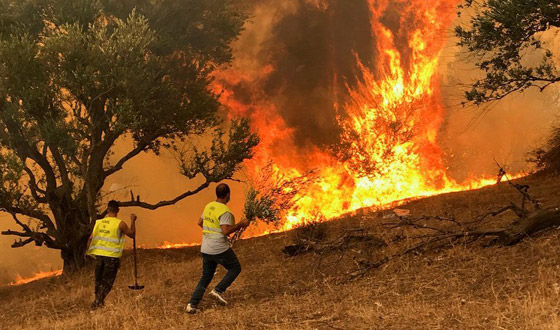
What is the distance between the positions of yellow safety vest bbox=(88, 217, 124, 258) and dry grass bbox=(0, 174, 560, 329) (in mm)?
1198

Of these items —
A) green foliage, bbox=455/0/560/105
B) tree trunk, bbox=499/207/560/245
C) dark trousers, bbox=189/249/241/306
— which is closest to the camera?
dark trousers, bbox=189/249/241/306

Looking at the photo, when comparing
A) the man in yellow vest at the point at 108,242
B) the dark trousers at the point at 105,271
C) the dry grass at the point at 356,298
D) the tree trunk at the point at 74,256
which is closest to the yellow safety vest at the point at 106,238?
the man in yellow vest at the point at 108,242

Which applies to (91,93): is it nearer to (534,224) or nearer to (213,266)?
(213,266)

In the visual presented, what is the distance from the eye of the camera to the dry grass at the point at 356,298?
26.6ft

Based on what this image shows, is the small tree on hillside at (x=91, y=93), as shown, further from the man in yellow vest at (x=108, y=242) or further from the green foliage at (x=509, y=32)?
the green foliage at (x=509, y=32)

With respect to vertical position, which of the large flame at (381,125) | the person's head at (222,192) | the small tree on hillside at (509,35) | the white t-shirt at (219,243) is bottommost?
the white t-shirt at (219,243)

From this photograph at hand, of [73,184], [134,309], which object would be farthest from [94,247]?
[73,184]

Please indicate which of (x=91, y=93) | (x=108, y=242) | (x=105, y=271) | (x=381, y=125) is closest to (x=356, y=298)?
(x=108, y=242)

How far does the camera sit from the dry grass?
811 centimetres

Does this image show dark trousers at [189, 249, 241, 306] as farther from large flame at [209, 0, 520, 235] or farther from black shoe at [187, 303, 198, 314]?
large flame at [209, 0, 520, 235]

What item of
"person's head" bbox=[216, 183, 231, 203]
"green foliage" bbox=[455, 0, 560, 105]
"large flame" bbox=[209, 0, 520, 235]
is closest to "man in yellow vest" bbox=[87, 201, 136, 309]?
"person's head" bbox=[216, 183, 231, 203]

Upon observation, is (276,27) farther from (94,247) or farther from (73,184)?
(94,247)

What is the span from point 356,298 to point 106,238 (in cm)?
545

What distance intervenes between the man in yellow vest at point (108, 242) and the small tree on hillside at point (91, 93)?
27.1ft
